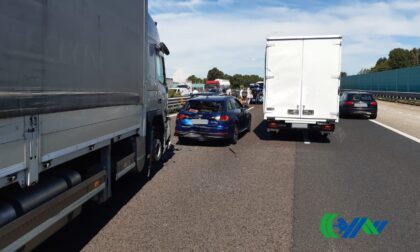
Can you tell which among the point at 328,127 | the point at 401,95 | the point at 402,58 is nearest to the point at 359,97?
the point at 328,127

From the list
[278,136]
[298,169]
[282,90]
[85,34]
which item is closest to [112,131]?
[85,34]

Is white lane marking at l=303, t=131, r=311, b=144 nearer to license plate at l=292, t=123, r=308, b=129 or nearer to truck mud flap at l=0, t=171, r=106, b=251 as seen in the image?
license plate at l=292, t=123, r=308, b=129

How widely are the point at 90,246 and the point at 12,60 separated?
2.23m

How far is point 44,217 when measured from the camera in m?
3.11

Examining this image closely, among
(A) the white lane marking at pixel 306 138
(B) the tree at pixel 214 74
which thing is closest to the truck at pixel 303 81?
(A) the white lane marking at pixel 306 138

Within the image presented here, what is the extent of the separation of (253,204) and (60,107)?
3255mm

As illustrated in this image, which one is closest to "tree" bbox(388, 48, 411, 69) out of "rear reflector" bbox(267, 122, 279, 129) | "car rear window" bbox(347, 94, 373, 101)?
"car rear window" bbox(347, 94, 373, 101)

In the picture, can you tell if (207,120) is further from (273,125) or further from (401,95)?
(401,95)

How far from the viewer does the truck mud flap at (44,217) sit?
2.68 metres

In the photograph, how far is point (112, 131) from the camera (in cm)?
456

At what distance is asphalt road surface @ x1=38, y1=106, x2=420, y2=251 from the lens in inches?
165

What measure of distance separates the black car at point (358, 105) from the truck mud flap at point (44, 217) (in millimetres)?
19585

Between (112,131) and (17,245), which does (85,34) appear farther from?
(17,245)

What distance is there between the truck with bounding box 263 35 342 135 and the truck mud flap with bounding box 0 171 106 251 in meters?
8.71
